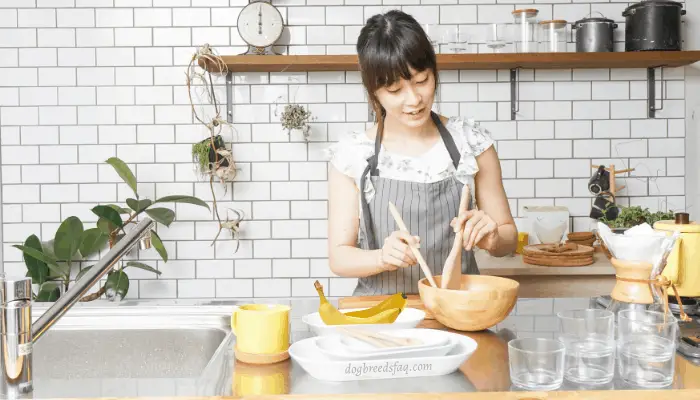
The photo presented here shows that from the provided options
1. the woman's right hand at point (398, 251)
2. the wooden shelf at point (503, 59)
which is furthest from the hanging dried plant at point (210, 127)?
the woman's right hand at point (398, 251)

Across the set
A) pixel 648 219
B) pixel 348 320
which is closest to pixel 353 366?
pixel 348 320

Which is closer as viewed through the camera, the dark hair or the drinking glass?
the dark hair

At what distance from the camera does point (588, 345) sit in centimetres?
132

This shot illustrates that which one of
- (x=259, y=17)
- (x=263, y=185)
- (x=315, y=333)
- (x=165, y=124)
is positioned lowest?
(x=315, y=333)

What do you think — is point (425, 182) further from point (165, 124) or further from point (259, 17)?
point (165, 124)

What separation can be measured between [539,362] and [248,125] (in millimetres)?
2909

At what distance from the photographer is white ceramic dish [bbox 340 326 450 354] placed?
4.31 ft

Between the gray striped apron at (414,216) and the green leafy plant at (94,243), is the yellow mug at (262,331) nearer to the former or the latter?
the gray striped apron at (414,216)

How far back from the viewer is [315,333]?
5.32 ft

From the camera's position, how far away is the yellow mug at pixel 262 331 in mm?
1407

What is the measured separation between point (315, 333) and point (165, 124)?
2578 millimetres

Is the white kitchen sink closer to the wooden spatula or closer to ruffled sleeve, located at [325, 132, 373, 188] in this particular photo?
the wooden spatula

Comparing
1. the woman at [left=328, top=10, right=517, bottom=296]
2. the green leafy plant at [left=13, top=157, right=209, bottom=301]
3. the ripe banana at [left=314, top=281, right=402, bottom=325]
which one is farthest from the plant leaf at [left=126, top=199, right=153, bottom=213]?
the ripe banana at [left=314, top=281, right=402, bottom=325]

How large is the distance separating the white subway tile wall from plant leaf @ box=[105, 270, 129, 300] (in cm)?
29
